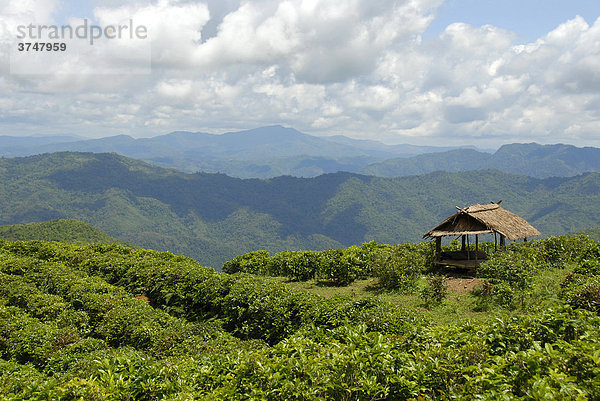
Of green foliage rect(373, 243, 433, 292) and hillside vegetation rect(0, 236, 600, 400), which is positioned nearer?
hillside vegetation rect(0, 236, 600, 400)

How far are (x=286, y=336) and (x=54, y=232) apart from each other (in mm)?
88260

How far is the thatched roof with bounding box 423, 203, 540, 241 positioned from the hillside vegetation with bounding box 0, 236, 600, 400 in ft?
5.12

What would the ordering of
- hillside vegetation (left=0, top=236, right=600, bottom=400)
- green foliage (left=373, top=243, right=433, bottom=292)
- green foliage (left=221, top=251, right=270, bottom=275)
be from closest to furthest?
1. hillside vegetation (left=0, top=236, right=600, bottom=400)
2. green foliage (left=373, top=243, right=433, bottom=292)
3. green foliage (left=221, top=251, right=270, bottom=275)

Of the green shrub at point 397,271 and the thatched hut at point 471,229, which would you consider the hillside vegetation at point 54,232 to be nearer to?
the green shrub at point 397,271

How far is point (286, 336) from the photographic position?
10133 millimetres

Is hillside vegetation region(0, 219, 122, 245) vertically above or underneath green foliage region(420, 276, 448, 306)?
underneath

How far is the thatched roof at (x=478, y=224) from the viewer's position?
17.8 meters

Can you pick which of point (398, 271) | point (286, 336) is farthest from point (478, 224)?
point (286, 336)

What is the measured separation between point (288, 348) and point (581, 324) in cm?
414

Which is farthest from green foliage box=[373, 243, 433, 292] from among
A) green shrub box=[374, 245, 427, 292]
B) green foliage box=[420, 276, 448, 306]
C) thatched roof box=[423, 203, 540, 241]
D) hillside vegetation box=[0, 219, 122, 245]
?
hillside vegetation box=[0, 219, 122, 245]

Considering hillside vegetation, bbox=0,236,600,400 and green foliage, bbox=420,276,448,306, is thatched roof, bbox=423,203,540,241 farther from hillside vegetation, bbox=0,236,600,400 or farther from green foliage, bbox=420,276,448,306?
green foliage, bbox=420,276,448,306

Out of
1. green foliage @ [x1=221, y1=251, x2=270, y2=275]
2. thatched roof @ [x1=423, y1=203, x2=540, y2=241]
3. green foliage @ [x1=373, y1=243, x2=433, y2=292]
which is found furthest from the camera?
green foliage @ [x1=221, y1=251, x2=270, y2=275]

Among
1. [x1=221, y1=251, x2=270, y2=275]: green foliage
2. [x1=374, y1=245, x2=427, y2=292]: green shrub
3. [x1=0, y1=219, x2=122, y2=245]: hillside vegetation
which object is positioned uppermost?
[x1=374, y1=245, x2=427, y2=292]: green shrub

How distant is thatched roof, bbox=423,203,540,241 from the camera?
1777cm
